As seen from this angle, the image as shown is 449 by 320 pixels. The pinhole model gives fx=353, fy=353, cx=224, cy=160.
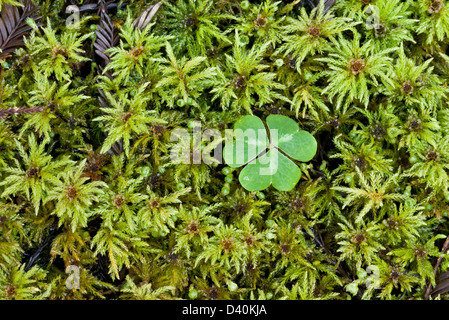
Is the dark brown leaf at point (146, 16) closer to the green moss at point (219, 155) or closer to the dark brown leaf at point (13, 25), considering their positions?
the green moss at point (219, 155)

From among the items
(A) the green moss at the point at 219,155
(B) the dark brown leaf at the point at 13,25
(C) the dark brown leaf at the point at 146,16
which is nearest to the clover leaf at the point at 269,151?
(A) the green moss at the point at 219,155

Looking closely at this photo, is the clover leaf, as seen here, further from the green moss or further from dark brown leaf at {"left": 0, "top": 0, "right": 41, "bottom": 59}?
dark brown leaf at {"left": 0, "top": 0, "right": 41, "bottom": 59}

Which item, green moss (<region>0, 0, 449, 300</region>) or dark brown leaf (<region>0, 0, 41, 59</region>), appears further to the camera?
dark brown leaf (<region>0, 0, 41, 59</region>)

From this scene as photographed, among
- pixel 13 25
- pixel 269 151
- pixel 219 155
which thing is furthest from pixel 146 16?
pixel 269 151

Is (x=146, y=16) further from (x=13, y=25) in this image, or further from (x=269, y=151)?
(x=269, y=151)

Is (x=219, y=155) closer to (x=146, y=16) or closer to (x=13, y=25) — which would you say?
(x=146, y=16)

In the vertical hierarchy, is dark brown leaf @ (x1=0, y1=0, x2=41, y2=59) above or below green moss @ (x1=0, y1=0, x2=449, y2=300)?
above

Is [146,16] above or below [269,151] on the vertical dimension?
above

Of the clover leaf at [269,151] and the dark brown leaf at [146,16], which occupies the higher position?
the dark brown leaf at [146,16]

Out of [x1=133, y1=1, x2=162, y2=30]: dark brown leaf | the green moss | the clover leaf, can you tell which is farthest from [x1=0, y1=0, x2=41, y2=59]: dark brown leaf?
the clover leaf

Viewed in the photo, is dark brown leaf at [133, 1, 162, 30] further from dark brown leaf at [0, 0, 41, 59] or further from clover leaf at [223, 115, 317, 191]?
clover leaf at [223, 115, 317, 191]
